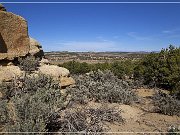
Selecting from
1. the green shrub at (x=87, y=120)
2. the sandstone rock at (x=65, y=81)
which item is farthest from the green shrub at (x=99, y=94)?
the green shrub at (x=87, y=120)

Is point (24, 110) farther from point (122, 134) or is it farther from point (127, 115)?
point (127, 115)

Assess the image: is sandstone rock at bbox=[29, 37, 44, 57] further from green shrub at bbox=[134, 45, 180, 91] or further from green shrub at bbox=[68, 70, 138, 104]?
green shrub at bbox=[134, 45, 180, 91]

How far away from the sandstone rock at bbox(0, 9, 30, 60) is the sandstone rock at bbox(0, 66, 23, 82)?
0.39 meters

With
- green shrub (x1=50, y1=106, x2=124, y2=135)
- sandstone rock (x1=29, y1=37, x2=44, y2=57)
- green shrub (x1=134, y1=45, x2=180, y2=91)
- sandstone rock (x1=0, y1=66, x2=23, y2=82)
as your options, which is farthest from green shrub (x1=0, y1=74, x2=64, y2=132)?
green shrub (x1=134, y1=45, x2=180, y2=91)

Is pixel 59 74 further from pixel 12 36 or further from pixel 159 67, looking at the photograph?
pixel 159 67

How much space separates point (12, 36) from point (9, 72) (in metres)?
1.57

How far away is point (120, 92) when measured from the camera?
11.2 m

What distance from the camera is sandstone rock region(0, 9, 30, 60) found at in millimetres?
10383

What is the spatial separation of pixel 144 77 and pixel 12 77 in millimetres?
14484

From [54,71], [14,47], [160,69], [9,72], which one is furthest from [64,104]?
[160,69]

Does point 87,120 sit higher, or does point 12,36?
point 12,36

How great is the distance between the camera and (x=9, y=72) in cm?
994

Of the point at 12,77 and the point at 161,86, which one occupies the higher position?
the point at 12,77

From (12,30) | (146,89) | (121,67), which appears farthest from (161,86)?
(12,30)
